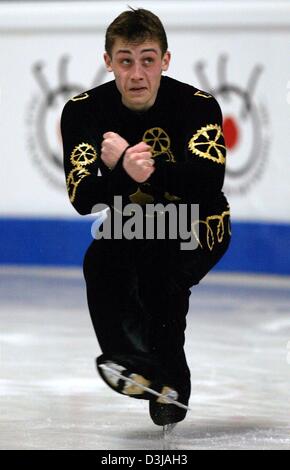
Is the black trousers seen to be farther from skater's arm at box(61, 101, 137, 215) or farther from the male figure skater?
skater's arm at box(61, 101, 137, 215)

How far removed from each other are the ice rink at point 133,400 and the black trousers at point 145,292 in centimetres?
38

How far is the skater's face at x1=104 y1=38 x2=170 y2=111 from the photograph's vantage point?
423 cm

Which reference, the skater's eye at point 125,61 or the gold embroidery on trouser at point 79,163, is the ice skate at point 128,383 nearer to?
the gold embroidery on trouser at point 79,163

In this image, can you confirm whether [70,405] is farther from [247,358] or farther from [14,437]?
[247,358]

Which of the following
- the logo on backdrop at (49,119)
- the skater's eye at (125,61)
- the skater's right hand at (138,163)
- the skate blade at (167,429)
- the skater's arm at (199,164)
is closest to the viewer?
the skater's right hand at (138,163)

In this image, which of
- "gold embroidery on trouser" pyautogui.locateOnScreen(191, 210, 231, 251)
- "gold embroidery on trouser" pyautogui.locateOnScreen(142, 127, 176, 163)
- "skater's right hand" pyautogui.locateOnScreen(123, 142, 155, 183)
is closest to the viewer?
"skater's right hand" pyautogui.locateOnScreen(123, 142, 155, 183)

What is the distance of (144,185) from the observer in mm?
4273

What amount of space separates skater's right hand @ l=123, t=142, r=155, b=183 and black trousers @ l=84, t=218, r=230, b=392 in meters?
0.40

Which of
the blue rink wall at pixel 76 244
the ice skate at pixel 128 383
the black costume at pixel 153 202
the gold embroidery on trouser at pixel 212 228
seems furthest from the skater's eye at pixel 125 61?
the blue rink wall at pixel 76 244

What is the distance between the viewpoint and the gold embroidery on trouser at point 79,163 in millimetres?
4191

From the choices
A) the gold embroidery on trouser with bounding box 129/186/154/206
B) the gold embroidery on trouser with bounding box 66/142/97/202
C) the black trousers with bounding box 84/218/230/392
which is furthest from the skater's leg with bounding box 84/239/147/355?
the gold embroidery on trouser with bounding box 66/142/97/202

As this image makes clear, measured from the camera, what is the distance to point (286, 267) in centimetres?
980

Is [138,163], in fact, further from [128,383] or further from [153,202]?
[128,383]

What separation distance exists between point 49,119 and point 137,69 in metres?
6.24
